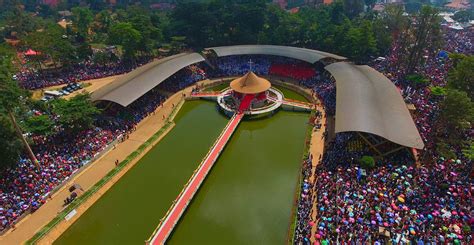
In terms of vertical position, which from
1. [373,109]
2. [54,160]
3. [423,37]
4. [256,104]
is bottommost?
[256,104]

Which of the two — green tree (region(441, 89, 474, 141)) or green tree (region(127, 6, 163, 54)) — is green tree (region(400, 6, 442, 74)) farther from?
green tree (region(127, 6, 163, 54))

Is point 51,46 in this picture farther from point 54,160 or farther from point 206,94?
point 54,160

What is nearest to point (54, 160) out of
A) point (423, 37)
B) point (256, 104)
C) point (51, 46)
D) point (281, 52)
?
point (256, 104)

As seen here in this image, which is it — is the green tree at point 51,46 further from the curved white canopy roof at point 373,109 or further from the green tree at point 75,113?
the curved white canopy roof at point 373,109

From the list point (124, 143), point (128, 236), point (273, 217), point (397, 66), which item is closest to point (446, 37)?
point (397, 66)

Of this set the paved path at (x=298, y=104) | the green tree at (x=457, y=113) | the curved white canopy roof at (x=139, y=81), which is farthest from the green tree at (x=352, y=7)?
the green tree at (x=457, y=113)

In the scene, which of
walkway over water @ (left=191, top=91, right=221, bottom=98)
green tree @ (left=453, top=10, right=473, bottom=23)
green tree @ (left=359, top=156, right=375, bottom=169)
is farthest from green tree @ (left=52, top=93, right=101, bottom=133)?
green tree @ (left=453, top=10, right=473, bottom=23)
